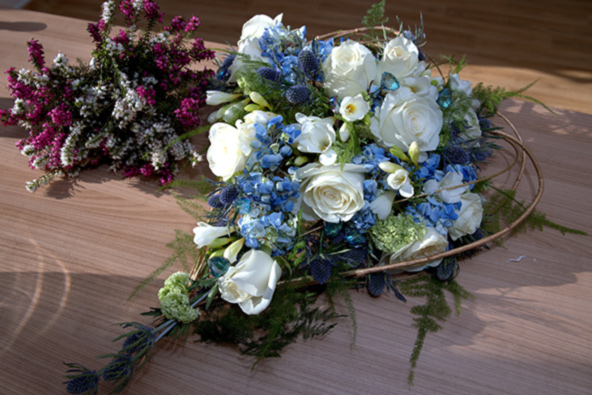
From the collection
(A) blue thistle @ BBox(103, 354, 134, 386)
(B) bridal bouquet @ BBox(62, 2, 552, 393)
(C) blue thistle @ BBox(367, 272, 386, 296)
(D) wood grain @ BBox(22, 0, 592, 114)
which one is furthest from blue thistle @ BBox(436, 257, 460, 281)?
(D) wood grain @ BBox(22, 0, 592, 114)

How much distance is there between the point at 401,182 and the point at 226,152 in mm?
390

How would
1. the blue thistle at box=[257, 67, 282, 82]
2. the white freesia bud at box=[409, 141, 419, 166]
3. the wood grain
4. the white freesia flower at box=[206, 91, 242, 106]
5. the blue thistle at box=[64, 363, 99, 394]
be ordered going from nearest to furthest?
1. the blue thistle at box=[64, 363, 99, 394]
2. the white freesia bud at box=[409, 141, 419, 166]
3. the blue thistle at box=[257, 67, 282, 82]
4. the white freesia flower at box=[206, 91, 242, 106]
5. the wood grain

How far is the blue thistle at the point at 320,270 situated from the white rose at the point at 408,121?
0.99 feet

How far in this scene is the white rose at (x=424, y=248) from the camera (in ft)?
3.30

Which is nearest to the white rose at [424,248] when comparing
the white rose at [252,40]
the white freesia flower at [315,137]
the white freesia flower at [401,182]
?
the white freesia flower at [401,182]

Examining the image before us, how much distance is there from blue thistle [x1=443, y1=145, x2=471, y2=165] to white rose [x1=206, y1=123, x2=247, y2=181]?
48 centimetres

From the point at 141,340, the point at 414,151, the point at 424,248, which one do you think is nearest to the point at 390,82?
the point at 414,151

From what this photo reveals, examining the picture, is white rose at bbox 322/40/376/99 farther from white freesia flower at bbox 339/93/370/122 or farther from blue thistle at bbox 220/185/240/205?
blue thistle at bbox 220/185/240/205

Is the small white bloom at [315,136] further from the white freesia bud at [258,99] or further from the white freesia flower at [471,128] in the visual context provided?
the white freesia flower at [471,128]

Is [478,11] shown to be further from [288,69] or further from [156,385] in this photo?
[156,385]

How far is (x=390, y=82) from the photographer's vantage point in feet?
3.43

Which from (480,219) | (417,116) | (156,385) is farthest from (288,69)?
(156,385)

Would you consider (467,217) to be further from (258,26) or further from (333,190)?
(258,26)

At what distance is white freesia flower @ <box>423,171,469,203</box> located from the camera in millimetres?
1026
